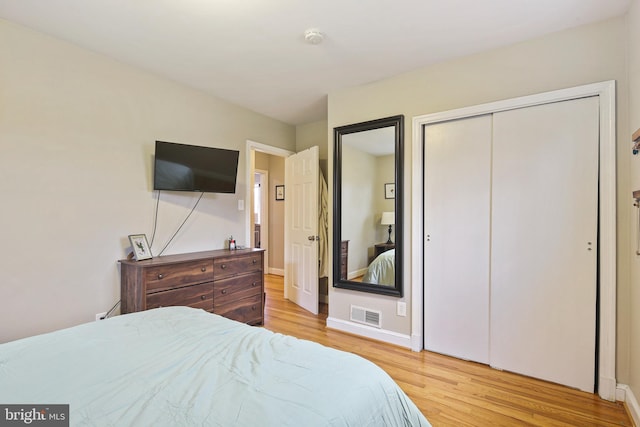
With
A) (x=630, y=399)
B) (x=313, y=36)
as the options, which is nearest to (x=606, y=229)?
(x=630, y=399)

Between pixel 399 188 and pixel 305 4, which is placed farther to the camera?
pixel 399 188

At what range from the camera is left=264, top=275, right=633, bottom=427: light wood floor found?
1.80 meters

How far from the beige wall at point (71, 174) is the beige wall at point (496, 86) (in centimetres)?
184

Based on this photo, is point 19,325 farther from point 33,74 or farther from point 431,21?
point 431,21

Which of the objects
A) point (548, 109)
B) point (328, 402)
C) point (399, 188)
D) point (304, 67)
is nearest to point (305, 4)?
point (304, 67)

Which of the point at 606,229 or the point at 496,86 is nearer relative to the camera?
the point at 606,229

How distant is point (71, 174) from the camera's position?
7.57ft

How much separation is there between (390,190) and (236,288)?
5.94 ft

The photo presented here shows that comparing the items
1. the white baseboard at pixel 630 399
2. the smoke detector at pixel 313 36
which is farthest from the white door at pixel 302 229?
the white baseboard at pixel 630 399

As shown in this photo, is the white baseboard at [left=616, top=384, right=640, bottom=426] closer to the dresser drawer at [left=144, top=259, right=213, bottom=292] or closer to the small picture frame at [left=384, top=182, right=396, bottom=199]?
the small picture frame at [left=384, top=182, right=396, bottom=199]

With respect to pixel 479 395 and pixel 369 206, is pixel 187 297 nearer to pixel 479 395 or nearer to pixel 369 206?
pixel 369 206

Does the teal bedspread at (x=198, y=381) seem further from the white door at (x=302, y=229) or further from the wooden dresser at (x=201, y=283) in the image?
the white door at (x=302, y=229)

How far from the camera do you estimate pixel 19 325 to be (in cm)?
206

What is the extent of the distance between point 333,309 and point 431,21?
8.84 ft
